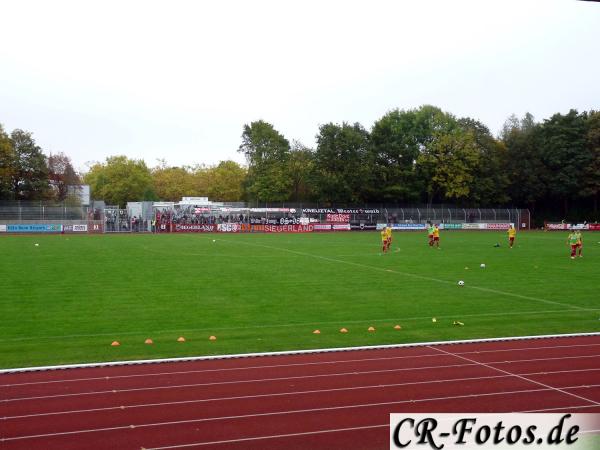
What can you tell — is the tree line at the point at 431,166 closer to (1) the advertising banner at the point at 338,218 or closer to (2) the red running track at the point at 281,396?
(1) the advertising banner at the point at 338,218

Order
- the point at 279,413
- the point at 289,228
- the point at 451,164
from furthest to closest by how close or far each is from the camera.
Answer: the point at 451,164, the point at 289,228, the point at 279,413

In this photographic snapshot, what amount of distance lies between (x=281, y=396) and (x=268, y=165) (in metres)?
70.0

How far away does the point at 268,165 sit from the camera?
77062 millimetres

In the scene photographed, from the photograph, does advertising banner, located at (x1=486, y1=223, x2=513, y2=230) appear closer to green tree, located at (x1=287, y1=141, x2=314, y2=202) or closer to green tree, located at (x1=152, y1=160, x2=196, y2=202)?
green tree, located at (x1=287, y1=141, x2=314, y2=202)

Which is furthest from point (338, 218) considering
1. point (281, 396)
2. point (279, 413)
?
point (279, 413)

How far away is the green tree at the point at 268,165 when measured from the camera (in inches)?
2970

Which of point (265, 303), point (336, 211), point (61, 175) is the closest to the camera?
point (265, 303)

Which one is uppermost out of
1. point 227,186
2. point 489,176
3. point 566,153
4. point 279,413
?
point 566,153

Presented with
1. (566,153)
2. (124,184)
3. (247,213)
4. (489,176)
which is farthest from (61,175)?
(566,153)

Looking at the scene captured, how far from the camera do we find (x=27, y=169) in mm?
66375

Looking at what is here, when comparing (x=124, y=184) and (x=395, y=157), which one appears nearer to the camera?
(x=395, y=157)

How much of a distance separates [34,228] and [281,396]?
172 ft

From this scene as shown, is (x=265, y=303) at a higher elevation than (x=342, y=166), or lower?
lower

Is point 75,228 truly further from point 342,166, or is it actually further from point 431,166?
point 431,166
